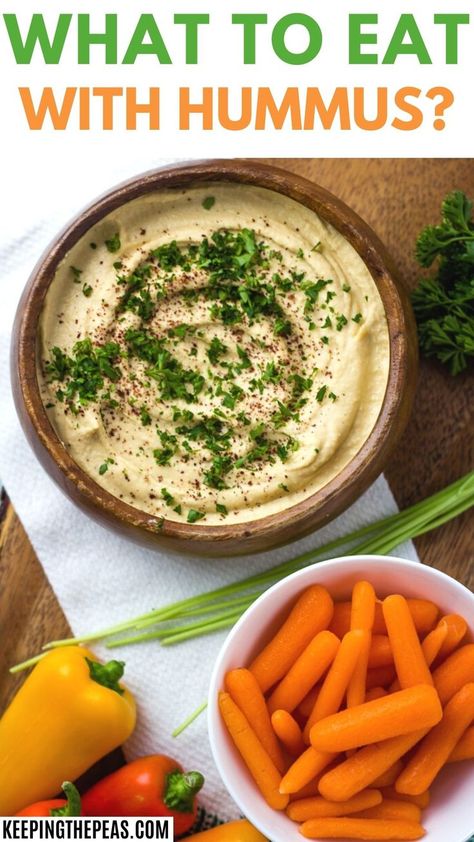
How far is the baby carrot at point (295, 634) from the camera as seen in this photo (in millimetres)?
2432

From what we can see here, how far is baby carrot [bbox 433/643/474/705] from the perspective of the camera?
241cm

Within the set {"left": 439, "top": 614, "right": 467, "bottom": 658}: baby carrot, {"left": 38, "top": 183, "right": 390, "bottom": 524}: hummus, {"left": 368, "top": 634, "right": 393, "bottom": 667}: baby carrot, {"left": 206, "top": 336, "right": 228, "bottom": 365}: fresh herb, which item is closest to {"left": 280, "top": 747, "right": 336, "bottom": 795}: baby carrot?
{"left": 368, "top": 634, "right": 393, "bottom": 667}: baby carrot

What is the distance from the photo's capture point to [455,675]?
2.41m

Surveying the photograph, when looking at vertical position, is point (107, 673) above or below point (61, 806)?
above

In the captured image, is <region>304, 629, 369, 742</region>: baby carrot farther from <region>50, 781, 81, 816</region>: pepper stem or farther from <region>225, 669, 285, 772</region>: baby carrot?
<region>50, 781, 81, 816</region>: pepper stem

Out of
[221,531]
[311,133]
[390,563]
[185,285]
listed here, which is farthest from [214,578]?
[311,133]

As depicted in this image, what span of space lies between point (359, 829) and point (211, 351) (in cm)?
127

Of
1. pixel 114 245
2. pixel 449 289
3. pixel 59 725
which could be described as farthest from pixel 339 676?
pixel 114 245

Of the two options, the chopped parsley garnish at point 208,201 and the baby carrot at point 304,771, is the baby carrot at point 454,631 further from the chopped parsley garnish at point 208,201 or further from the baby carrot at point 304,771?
the chopped parsley garnish at point 208,201

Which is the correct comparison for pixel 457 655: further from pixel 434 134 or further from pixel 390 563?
pixel 434 134

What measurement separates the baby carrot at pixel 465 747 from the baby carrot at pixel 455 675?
10cm

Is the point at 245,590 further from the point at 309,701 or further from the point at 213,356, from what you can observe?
the point at 213,356

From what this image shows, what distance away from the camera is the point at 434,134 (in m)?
2.96

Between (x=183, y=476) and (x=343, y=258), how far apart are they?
0.72 meters
